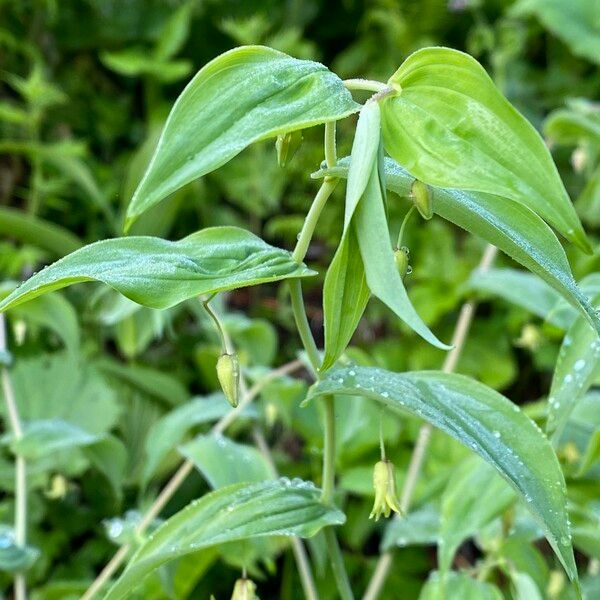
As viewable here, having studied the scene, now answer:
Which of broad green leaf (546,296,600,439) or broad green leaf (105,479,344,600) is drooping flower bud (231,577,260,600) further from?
broad green leaf (546,296,600,439)

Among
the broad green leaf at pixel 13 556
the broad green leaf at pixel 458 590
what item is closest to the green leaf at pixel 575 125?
the broad green leaf at pixel 458 590

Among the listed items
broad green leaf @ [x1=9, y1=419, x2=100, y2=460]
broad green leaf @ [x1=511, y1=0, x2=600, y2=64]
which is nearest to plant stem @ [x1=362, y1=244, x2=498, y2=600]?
broad green leaf @ [x1=9, y1=419, x2=100, y2=460]

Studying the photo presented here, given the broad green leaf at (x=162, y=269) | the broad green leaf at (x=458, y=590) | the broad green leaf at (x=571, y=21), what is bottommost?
the broad green leaf at (x=458, y=590)

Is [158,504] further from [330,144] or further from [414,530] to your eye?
[330,144]

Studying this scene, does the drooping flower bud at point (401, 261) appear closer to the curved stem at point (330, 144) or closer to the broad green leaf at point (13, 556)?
the curved stem at point (330, 144)

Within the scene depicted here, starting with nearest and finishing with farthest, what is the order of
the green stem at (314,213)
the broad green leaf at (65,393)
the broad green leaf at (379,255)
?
the broad green leaf at (379,255)
the green stem at (314,213)
the broad green leaf at (65,393)

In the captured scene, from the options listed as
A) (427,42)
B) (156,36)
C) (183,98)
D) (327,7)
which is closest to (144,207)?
(183,98)
